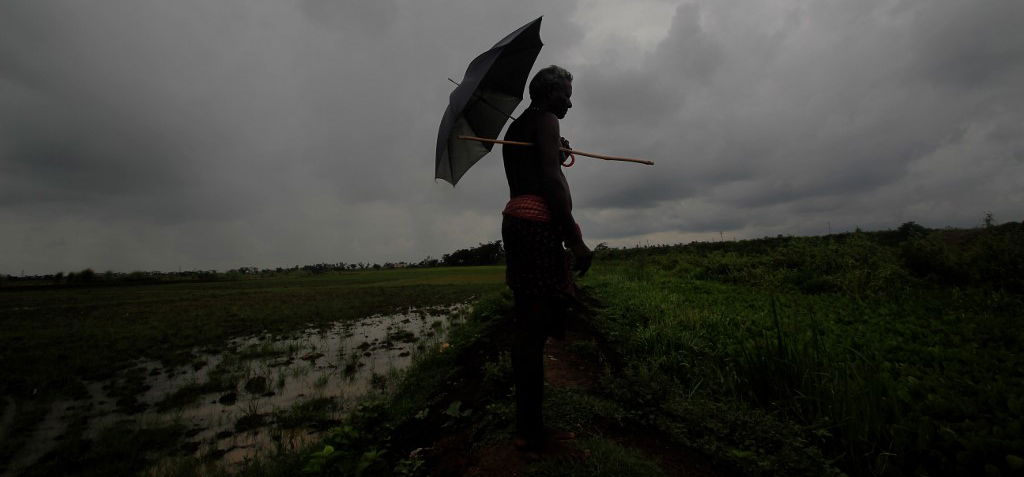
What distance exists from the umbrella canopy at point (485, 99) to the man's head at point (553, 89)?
269 mm

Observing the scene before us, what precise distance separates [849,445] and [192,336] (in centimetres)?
1261

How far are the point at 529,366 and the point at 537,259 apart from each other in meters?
0.67

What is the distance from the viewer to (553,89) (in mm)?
2574

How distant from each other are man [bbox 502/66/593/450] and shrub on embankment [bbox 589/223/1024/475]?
4.86 feet

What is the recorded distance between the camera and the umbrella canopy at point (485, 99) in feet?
8.37

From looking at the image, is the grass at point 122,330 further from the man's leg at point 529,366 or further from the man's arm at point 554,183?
the man's arm at point 554,183

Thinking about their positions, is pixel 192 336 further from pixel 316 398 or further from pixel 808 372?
pixel 808 372

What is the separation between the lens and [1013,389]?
277 cm

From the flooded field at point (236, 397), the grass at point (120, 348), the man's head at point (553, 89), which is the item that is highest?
the man's head at point (553, 89)

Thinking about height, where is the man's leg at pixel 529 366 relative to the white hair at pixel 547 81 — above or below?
below

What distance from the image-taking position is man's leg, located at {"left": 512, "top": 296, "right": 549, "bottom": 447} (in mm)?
2332

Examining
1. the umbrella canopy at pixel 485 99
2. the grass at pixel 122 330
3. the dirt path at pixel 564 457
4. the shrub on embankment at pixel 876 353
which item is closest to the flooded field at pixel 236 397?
the grass at pixel 122 330

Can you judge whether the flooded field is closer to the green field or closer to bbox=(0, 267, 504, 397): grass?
the green field

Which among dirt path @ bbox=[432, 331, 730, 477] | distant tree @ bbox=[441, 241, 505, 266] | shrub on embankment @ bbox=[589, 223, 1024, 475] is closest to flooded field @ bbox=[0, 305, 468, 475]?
dirt path @ bbox=[432, 331, 730, 477]
